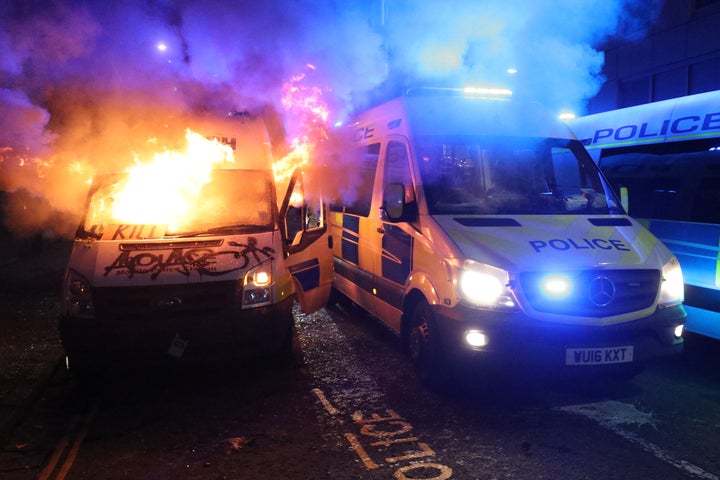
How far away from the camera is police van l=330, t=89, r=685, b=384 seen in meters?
4.32

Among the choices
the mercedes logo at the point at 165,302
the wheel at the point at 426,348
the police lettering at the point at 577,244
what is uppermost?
the police lettering at the point at 577,244

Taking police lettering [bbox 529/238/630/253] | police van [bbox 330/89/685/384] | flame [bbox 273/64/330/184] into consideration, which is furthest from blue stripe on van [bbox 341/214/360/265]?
police lettering [bbox 529/238/630/253]

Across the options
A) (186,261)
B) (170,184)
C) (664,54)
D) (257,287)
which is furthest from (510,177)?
(664,54)

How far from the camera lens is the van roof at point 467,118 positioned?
557 cm

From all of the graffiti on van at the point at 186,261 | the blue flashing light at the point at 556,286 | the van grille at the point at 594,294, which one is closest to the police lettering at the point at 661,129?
the van grille at the point at 594,294

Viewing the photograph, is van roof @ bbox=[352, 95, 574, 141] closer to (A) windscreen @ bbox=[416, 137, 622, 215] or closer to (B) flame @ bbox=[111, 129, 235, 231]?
(A) windscreen @ bbox=[416, 137, 622, 215]

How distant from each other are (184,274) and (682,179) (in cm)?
512

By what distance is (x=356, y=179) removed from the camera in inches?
270

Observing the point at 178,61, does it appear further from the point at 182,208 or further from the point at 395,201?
the point at 395,201

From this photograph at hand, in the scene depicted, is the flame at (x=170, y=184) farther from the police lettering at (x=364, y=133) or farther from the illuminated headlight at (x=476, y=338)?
the illuminated headlight at (x=476, y=338)

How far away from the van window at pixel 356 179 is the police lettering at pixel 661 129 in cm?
325

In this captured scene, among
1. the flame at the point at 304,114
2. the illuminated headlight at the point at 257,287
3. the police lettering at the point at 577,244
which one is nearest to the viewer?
the police lettering at the point at 577,244

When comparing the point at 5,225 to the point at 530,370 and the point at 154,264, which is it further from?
the point at 530,370

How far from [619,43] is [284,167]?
489 inches
